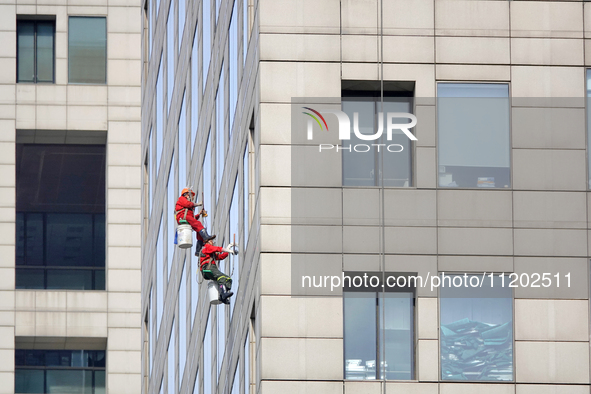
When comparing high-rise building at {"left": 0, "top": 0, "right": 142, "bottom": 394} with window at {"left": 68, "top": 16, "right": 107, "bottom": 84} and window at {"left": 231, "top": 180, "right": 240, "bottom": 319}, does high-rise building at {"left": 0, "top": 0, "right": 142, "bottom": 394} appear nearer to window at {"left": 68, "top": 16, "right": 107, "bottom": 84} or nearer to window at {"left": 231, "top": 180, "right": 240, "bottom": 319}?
window at {"left": 68, "top": 16, "right": 107, "bottom": 84}

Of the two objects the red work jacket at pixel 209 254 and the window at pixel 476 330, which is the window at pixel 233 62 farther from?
the window at pixel 476 330

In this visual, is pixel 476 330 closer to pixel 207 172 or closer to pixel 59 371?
pixel 207 172

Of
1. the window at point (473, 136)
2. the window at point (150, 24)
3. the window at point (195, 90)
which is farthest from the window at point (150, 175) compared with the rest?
the window at point (473, 136)

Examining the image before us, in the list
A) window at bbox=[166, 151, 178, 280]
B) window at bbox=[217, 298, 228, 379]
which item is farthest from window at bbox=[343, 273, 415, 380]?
window at bbox=[166, 151, 178, 280]

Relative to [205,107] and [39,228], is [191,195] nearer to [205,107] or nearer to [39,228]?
[205,107]

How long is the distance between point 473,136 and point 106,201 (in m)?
43.7

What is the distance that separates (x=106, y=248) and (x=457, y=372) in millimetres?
44897

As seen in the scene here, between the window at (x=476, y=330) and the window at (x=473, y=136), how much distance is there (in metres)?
2.35

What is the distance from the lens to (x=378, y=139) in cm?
3189

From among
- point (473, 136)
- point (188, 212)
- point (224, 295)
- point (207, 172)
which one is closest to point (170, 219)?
point (207, 172)

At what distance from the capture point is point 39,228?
7950 centimetres

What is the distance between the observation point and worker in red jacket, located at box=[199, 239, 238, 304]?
32.7 meters

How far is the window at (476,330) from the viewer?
3053 cm

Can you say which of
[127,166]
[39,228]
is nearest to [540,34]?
[127,166]
